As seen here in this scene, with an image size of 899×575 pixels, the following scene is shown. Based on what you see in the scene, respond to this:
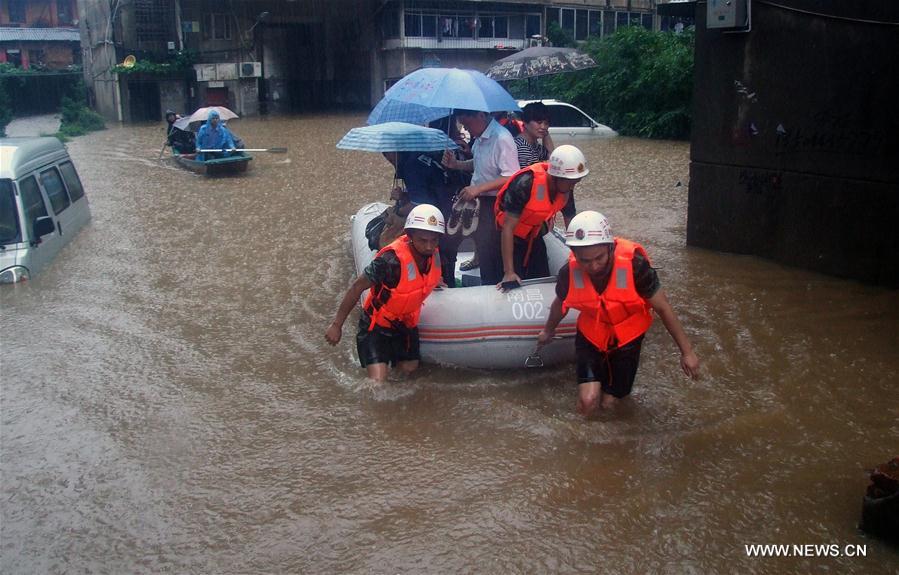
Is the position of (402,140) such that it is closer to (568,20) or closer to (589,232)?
(589,232)

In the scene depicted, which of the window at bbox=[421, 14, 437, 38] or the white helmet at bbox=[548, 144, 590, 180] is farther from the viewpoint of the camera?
the window at bbox=[421, 14, 437, 38]

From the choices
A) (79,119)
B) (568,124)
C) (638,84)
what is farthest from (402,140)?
(79,119)

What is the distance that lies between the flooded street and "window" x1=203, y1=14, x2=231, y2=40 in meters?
26.4

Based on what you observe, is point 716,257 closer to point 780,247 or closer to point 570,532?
point 780,247

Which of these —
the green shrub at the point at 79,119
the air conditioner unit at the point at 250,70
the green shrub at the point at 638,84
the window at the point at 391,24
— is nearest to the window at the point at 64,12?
the green shrub at the point at 79,119

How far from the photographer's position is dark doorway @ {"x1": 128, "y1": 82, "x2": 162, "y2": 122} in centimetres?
3194

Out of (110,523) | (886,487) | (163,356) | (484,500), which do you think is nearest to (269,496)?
(110,523)

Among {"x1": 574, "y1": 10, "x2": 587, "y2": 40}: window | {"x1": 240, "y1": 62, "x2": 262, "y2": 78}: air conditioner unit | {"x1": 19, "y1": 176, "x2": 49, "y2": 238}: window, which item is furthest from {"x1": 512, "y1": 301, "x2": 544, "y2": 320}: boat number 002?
{"x1": 574, "y1": 10, "x2": 587, "y2": 40}: window

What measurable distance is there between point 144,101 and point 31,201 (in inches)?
997

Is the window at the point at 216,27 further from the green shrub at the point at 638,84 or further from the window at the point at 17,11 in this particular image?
the window at the point at 17,11

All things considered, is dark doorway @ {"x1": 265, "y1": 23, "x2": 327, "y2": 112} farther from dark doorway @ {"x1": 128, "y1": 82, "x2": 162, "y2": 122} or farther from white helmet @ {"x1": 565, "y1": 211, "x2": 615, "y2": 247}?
white helmet @ {"x1": 565, "y1": 211, "x2": 615, "y2": 247}

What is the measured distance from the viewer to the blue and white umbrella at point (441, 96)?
673 cm

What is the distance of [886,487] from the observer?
3869mm

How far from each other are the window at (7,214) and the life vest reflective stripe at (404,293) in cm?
459
